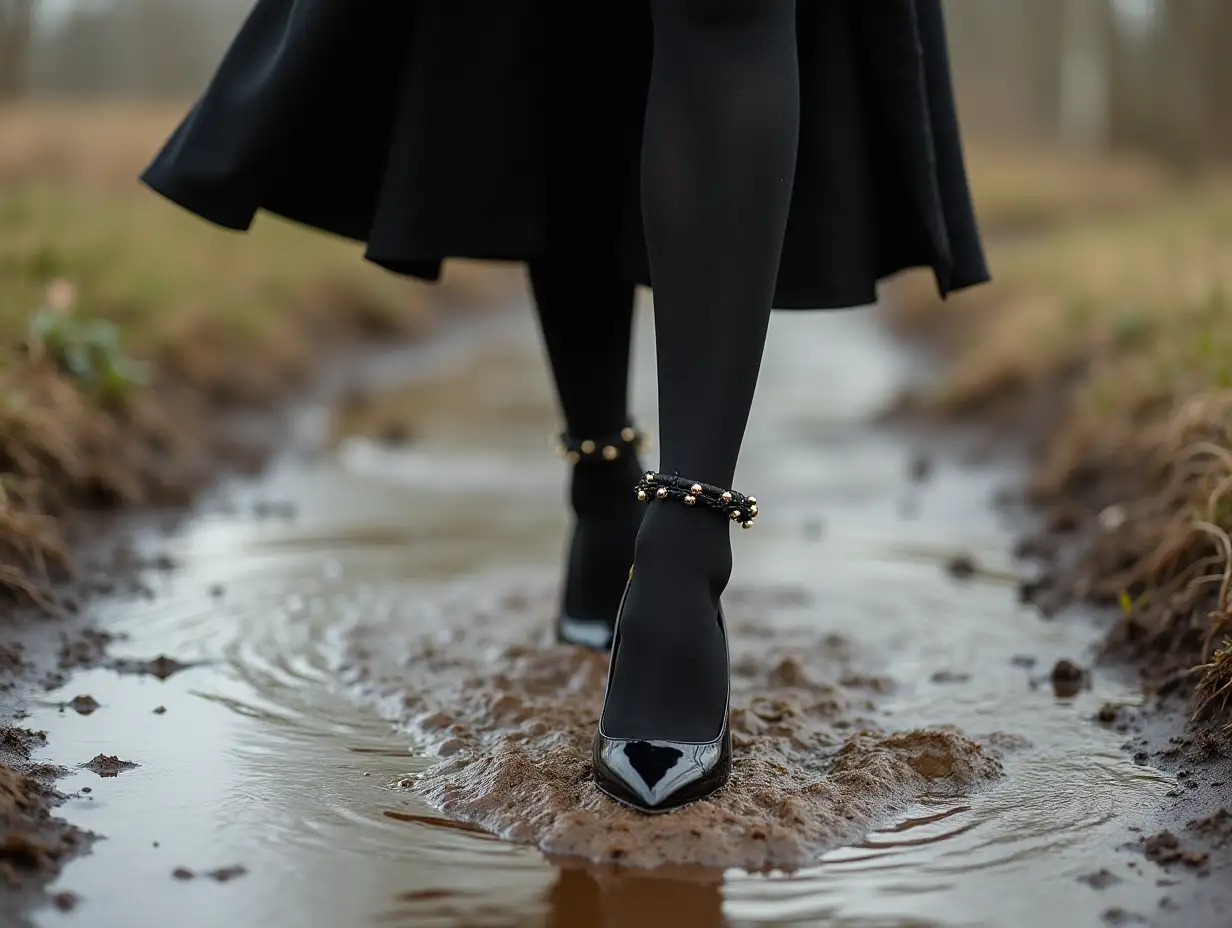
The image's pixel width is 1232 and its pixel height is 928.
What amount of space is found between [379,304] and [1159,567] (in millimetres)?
4551

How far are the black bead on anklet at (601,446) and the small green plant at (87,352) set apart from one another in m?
1.37

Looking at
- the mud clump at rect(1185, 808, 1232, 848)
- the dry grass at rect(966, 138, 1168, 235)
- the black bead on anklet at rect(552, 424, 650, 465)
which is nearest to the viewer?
the mud clump at rect(1185, 808, 1232, 848)

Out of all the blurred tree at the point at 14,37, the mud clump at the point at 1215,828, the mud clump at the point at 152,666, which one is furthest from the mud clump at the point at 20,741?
the blurred tree at the point at 14,37

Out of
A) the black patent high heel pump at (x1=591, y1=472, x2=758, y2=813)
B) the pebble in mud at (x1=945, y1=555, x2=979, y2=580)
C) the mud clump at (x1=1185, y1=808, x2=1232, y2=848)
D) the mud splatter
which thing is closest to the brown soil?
the mud splatter

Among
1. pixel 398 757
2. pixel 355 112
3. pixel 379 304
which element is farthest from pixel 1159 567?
pixel 379 304

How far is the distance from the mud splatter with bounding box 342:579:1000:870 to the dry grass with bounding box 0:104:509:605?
1.82 feet

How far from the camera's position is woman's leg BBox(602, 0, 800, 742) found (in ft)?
3.95

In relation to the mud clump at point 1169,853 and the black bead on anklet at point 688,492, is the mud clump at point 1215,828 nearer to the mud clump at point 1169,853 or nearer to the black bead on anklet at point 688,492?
the mud clump at point 1169,853

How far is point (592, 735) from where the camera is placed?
4.49 ft

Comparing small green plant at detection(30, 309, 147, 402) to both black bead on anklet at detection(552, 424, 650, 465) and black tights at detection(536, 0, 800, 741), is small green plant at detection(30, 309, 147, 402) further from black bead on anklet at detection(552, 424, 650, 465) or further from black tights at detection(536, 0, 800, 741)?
black tights at detection(536, 0, 800, 741)

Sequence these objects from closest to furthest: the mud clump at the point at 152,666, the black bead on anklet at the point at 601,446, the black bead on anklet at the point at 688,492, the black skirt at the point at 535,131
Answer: the black bead on anklet at the point at 688,492 → the black skirt at the point at 535,131 → the mud clump at the point at 152,666 → the black bead on anklet at the point at 601,446

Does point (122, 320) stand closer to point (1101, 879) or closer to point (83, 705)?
point (83, 705)

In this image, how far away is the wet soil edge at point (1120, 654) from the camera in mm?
1073

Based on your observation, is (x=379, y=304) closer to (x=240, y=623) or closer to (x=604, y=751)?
(x=240, y=623)
